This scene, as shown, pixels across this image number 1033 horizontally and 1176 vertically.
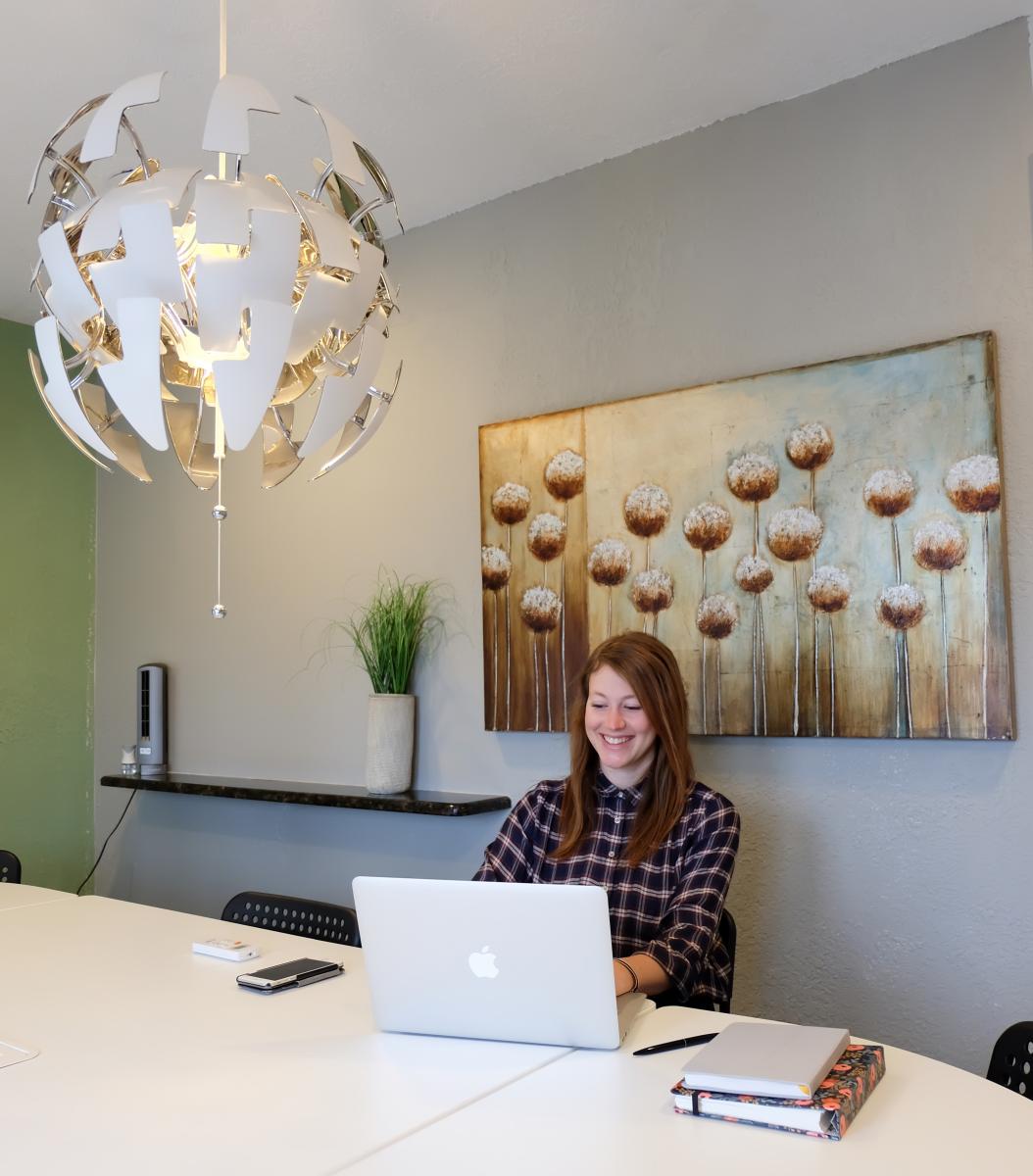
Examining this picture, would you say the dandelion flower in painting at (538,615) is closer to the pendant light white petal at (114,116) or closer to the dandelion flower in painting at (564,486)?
the dandelion flower in painting at (564,486)

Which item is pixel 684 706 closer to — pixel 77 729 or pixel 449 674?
pixel 449 674

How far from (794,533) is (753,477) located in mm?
170

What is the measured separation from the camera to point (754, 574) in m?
2.50

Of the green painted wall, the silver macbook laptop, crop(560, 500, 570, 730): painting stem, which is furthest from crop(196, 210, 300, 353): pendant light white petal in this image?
the green painted wall

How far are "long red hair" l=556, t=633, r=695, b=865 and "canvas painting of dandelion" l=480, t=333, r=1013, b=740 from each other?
0.31 metres

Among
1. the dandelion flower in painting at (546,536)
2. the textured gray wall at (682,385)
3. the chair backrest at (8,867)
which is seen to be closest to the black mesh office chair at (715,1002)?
the textured gray wall at (682,385)

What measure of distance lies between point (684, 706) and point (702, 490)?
59 centimetres

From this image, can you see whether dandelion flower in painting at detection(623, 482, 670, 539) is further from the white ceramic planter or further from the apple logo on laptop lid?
the apple logo on laptop lid

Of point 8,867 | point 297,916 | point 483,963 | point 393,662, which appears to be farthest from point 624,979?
point 8,867

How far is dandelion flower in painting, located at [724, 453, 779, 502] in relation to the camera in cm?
249

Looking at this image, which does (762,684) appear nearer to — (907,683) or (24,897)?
(907,683)

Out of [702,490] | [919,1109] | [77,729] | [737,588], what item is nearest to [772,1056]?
[919,1109]

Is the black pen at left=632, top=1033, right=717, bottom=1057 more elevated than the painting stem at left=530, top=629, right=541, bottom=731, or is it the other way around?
the painting stem at left=530, top=629, right=541, bottom=731

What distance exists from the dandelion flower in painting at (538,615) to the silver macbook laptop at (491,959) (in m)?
1.37
